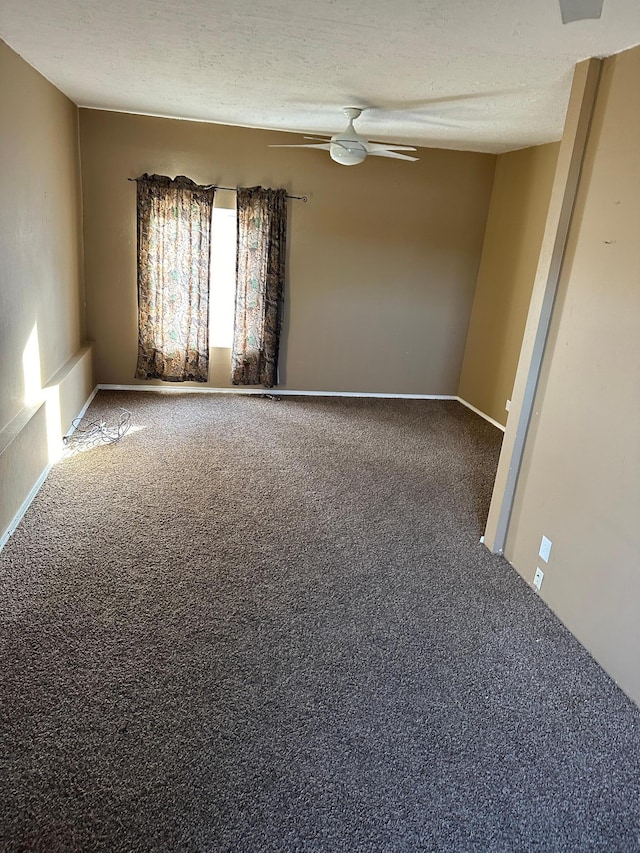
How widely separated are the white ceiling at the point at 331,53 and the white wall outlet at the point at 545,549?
219cm

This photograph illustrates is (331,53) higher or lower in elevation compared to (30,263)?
higher

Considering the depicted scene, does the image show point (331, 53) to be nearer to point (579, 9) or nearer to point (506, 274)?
point (579, 9)

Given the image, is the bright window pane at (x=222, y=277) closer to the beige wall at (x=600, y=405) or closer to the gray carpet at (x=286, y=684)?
the gray carpet at (x=286, y=684)

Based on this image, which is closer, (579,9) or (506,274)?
(579,9)

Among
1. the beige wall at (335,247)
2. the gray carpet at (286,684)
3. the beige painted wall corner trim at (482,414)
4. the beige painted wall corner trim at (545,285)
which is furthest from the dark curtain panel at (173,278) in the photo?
the beige painted wall corner trim at (545,285)

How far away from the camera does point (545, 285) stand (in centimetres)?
278

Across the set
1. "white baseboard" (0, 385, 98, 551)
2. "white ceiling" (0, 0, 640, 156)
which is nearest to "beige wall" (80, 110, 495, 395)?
"white ceiling" (0, 0, 640, 156)

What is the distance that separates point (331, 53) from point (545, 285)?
1.51 m

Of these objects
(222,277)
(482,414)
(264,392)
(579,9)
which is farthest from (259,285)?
(579,9)

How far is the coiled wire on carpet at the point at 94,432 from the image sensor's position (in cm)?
428

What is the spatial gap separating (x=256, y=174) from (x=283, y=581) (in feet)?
13.3

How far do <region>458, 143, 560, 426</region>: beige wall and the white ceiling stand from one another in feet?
2.37

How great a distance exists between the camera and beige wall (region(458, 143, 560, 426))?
498 centimetres

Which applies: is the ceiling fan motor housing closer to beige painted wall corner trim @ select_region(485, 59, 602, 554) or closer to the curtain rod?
beige painted wall corner trim @ select_region(485, 59, 602, 554)
